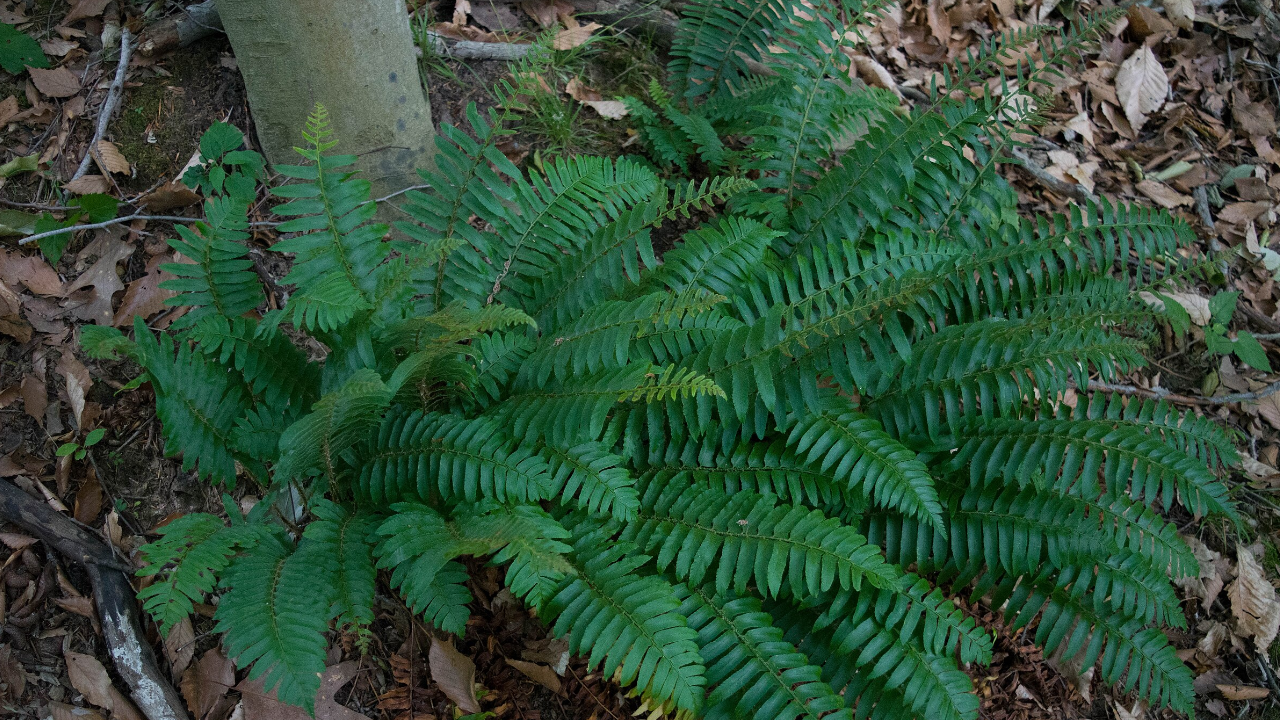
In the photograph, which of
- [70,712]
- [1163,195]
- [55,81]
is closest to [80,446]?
[70,712]

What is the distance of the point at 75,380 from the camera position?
230 cm

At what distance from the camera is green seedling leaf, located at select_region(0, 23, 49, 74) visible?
2.67m

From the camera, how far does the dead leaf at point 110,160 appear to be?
2648mm

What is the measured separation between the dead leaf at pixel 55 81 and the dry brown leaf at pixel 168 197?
1.60 ft

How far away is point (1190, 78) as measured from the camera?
441 centimetres

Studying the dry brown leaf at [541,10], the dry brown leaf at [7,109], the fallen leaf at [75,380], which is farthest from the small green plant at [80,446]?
the dry brown leaf at [541,10]

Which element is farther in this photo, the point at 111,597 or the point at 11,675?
the point at 111,597

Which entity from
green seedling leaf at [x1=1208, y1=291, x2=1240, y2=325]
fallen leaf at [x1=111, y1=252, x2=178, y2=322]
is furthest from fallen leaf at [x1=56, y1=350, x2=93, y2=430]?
green seedling leaf at [x1=1208, y1=291, x2=1240, y2=325]

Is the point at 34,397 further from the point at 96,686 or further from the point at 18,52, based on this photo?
the point at 18,52

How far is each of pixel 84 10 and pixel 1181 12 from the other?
17.1ft

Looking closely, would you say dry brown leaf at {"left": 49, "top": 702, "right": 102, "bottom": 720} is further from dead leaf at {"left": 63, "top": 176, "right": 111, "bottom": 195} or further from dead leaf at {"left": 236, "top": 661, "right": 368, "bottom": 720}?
dead leaf at {"left": 63, "top": 176, "right": 111, "bottom": 195}

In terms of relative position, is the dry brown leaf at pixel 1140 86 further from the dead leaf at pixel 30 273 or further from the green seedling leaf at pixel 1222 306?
the dead leaf at pixel 30 273

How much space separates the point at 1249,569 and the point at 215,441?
3.57m

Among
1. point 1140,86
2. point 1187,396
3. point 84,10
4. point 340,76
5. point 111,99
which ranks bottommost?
point 1187,396
